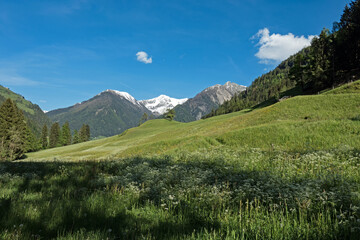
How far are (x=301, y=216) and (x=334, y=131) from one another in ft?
59.9

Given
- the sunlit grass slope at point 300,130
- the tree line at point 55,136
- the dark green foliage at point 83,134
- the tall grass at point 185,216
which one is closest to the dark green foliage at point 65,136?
the tree line at point 55,136

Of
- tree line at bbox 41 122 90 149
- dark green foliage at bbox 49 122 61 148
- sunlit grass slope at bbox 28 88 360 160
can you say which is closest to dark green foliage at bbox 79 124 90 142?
tree line at bbox 41 122 90 149

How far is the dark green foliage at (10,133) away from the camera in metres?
63.8

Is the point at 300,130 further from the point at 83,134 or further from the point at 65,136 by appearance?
the point at 83,134

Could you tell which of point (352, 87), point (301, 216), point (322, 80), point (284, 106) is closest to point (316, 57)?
point (322, 80)

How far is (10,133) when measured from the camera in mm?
65188

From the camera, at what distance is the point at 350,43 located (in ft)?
202

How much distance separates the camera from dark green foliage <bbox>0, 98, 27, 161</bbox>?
209 ft

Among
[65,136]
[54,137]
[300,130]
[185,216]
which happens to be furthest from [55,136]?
[185,216]

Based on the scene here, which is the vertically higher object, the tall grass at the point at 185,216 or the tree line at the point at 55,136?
the tree line at the point at 55,136

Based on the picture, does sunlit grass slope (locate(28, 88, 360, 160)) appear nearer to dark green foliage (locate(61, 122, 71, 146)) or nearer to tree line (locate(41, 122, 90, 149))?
tree line (locate(41, 122, 90, 149))

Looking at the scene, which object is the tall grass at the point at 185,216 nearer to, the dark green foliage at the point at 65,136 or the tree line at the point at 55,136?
the tree line at the point at 55,136

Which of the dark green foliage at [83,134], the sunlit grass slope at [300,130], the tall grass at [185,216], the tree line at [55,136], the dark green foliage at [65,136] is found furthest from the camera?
the dark green foliage at [83,134]

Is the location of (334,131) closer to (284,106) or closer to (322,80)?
(284,106)
